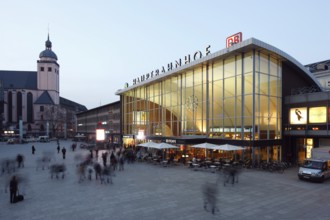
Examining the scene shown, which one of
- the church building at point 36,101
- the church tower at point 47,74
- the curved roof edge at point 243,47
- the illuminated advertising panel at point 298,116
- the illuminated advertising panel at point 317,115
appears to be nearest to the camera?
the curved roof edge at point 243,47

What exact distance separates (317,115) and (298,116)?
2041 millimetres

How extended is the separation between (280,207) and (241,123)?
1518cm

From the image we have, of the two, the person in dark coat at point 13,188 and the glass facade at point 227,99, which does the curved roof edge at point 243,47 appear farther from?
the person in dark coat at point 13,188

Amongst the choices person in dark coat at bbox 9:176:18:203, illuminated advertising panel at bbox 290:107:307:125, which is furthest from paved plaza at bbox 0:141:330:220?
illuminated advertising panel at bbox 290:107:307:125

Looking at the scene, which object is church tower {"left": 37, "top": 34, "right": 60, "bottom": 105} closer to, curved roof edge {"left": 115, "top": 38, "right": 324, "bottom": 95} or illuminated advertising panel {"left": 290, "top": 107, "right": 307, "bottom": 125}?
curved roof edge {"left": 115, "top": 38, "right": 324, "bottom": 95}

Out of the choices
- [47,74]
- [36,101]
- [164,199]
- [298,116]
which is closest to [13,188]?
[164,199]

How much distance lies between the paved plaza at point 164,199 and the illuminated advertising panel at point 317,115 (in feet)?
29.3

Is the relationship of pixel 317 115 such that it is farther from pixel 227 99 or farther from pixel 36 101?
pixel 36 101

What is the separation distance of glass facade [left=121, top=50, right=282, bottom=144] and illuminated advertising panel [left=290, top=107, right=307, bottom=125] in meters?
1.52

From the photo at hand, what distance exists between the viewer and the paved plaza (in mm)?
12438

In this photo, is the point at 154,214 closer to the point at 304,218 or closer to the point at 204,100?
the point at 304,218

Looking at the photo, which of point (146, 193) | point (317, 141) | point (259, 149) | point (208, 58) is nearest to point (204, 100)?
point (208, 58)

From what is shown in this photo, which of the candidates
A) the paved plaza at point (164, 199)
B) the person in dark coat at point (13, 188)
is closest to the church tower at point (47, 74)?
the paved plaza at point (164, 199)

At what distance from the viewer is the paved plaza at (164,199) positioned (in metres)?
12.4
